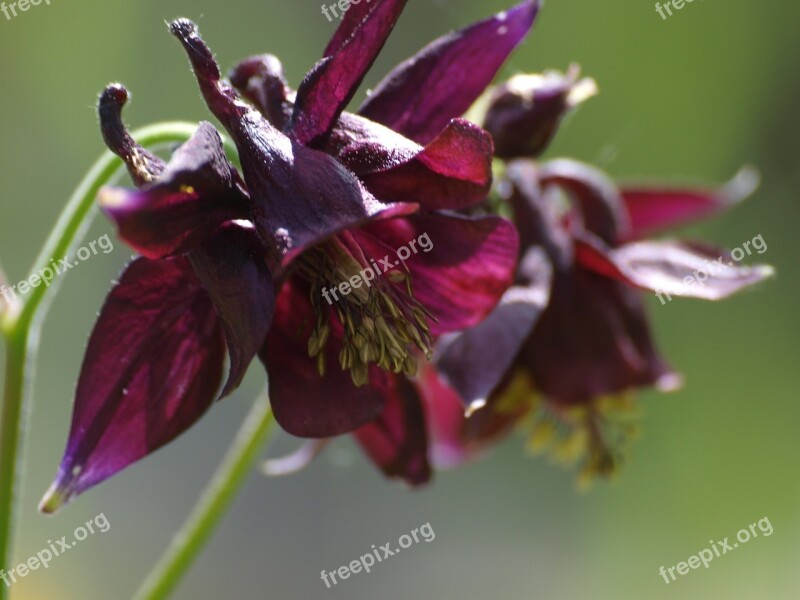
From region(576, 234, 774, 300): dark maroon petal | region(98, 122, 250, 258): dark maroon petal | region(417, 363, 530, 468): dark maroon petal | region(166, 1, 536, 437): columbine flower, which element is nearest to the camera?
region(98, 122, 250, 258): dark maroon petal

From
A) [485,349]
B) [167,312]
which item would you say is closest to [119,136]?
[167,312]

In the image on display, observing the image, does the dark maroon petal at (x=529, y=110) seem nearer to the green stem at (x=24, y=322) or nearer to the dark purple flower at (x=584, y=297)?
the dark purple flower at (x=584, y=297)

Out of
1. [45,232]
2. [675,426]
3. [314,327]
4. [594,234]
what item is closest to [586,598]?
[675,426]

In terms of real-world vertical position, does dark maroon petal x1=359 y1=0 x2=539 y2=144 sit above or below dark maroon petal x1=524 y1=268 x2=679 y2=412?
above

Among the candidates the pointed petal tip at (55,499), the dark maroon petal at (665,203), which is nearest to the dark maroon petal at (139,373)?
the pointed petal tip at (55,499)

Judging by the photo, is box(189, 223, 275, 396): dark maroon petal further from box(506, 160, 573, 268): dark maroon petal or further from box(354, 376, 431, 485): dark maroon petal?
box(506, 160, 573, 268): dark maroon petal

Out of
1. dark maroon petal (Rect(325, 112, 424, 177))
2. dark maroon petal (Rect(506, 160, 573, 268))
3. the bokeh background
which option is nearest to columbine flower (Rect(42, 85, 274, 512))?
dark maroon petal (Rect(325, 112, 424, 177))

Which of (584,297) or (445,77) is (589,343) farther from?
(445,77)

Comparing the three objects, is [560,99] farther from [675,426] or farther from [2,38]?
[675,426]
